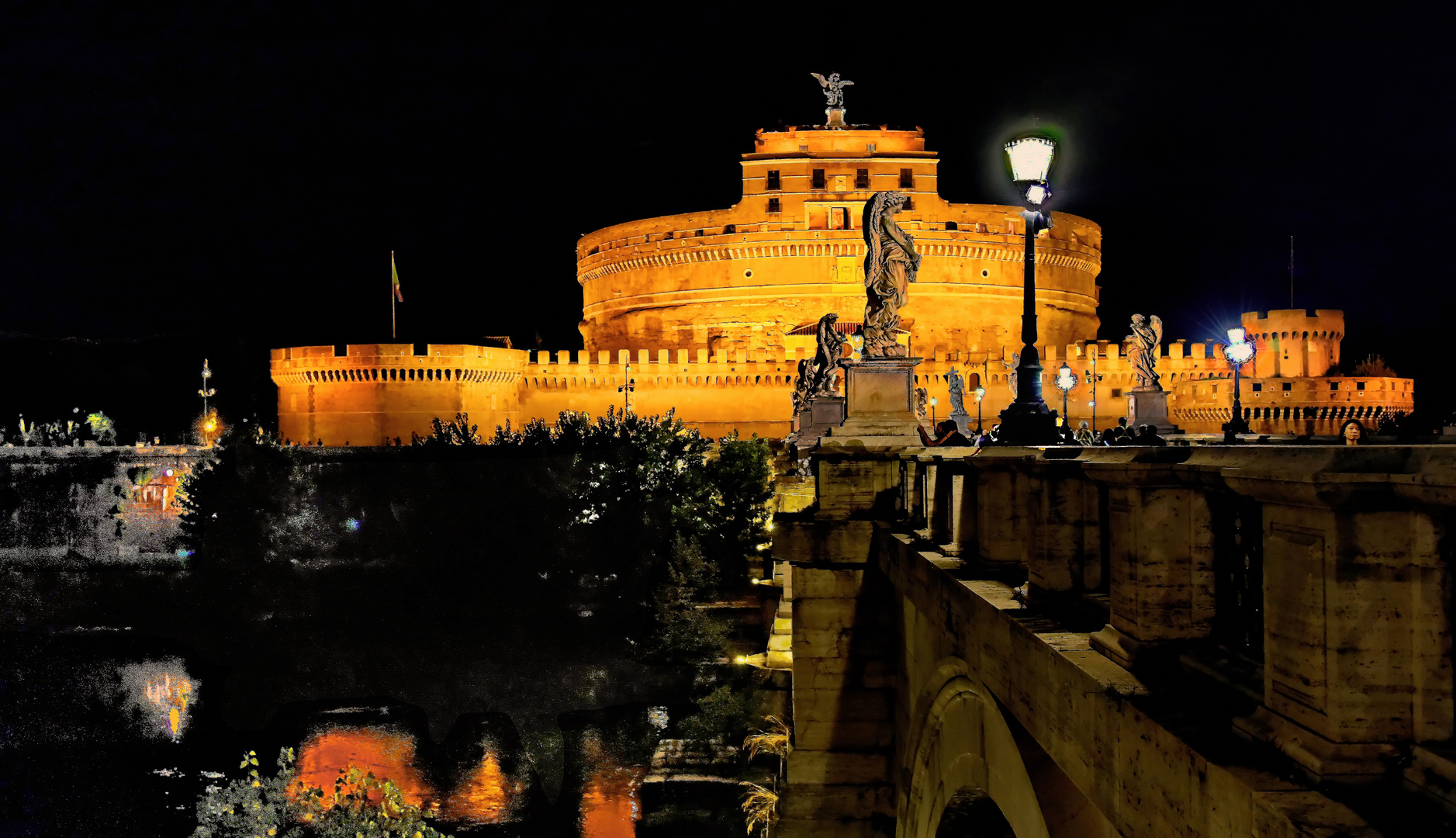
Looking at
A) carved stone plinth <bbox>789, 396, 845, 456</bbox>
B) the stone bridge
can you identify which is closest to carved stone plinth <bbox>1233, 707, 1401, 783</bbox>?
the stone bridge

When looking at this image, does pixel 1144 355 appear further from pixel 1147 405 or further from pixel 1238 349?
pixel 1238 349

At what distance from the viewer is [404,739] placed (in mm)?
24625

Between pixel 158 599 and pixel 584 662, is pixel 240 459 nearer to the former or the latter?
pixel 158 599

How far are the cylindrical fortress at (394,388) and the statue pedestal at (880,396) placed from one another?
2833cm

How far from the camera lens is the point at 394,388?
3878 cm

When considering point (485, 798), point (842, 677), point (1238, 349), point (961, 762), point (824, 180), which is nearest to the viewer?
point (961, 762)

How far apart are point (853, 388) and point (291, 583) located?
3004cm

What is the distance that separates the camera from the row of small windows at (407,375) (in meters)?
38.5

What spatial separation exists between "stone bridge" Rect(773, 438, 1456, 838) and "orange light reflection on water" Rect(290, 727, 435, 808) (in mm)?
18231

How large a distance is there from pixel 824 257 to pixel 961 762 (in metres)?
38.9

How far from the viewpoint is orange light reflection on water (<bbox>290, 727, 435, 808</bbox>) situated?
20969mm

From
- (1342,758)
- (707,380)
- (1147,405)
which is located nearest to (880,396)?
(1147,405)

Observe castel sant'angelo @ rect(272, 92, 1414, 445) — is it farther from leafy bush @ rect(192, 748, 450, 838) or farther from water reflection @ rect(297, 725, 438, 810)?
leafy bush @ rect(192, 748, 450, 838)

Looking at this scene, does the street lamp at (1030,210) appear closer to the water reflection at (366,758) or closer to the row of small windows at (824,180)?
the water reflection at (366,758)
